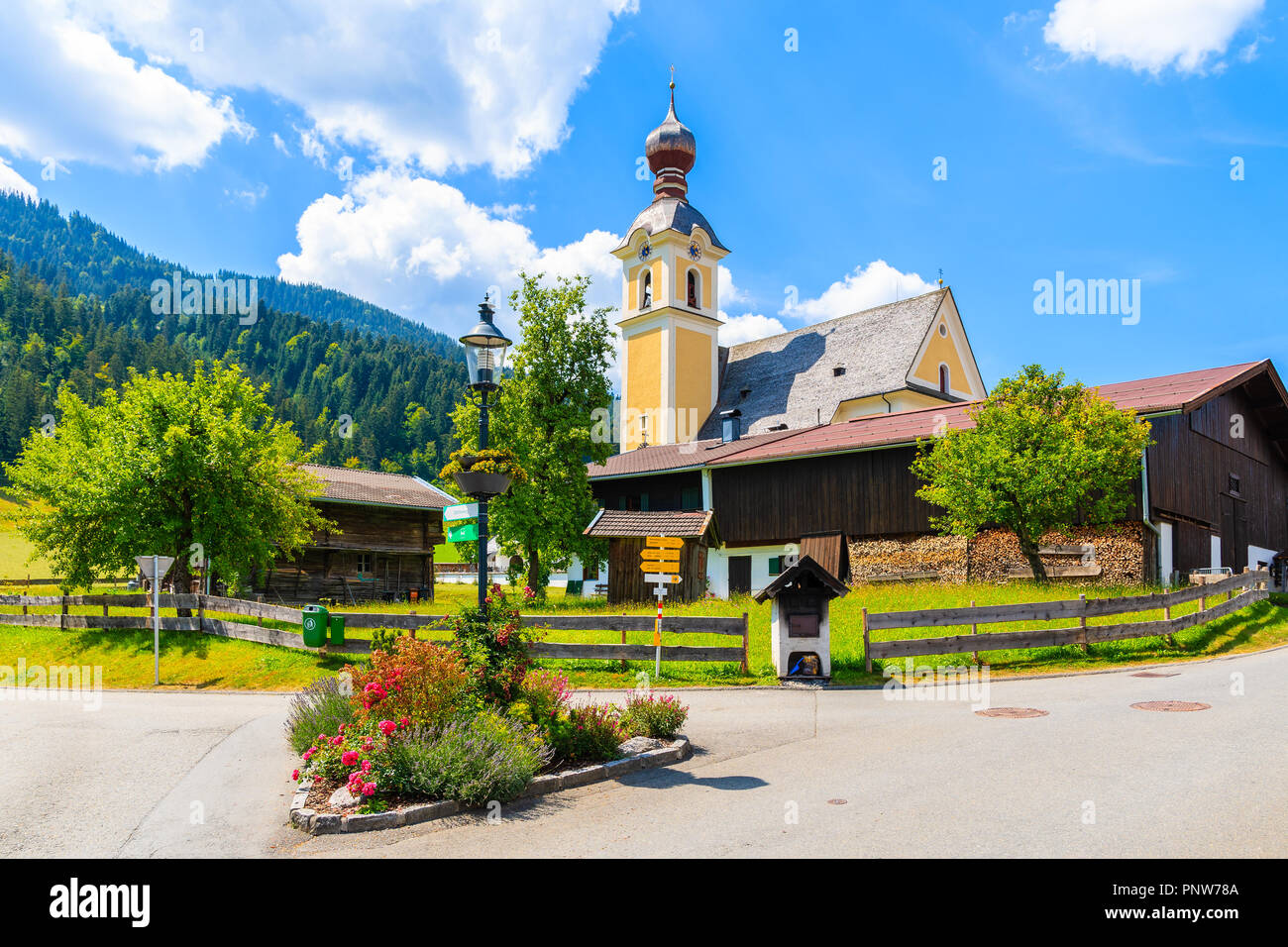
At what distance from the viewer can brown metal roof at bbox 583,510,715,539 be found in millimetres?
27906

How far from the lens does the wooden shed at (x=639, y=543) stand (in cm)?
2797

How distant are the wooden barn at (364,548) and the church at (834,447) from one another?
9474 mm

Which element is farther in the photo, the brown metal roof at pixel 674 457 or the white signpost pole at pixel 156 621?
the brown metal roof at pixel 674 457

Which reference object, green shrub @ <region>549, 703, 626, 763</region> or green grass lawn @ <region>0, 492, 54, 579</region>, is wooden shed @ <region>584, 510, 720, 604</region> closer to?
green shrub @ <region>549, 703, 626, 763</region>

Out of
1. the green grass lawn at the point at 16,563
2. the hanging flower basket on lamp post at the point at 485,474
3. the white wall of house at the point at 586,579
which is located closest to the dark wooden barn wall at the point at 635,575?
the white wall of house at the point at 586,579

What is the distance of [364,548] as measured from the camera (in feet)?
129

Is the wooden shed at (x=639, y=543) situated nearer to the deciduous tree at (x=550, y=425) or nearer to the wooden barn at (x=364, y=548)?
the deciduous tree at (x=550, y=425)

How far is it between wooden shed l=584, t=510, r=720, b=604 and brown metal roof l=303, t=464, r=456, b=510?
14.6 meters

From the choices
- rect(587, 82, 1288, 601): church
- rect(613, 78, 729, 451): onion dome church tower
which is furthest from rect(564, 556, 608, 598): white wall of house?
rect(613, 78, 729, 451): onion dome church tower

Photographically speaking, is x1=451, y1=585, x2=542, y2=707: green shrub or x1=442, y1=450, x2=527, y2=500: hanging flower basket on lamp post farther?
x1=442, y1=450, x2=527, y2=500: hanging flower basket on lamp post

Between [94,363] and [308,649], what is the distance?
13759cm

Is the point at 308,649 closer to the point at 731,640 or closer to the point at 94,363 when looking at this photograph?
the point at 731,640
